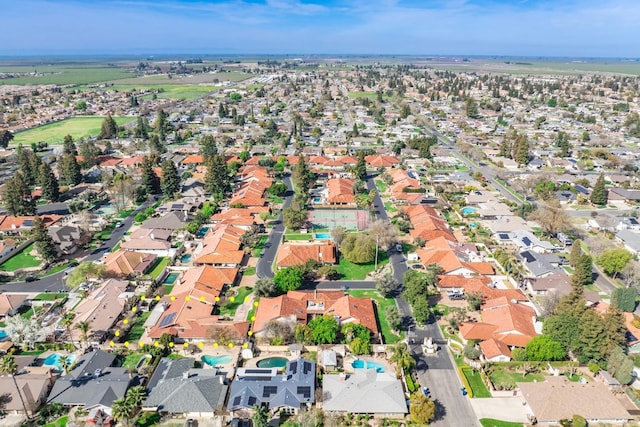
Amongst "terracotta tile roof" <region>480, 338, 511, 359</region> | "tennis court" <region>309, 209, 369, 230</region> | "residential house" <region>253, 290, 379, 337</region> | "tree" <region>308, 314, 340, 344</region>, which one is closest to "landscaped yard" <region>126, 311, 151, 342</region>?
"residential house" <region>253, 290, 379, 337</region>

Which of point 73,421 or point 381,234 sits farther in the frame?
point 381,234

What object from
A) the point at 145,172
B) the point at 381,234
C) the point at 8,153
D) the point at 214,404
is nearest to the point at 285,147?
the point at 145,172

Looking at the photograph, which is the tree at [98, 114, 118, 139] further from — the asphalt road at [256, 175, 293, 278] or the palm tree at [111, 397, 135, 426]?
the palm tree at [111, 397, 135, 426]

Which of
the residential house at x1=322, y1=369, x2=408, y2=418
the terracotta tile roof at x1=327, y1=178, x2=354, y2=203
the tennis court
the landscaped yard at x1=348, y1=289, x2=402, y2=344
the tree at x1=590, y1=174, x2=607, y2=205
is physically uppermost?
the tree at x1=590, y1=174, x2=607, y2=205

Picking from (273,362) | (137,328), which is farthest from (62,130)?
(273,362)

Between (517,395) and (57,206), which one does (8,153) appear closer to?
(57,206)

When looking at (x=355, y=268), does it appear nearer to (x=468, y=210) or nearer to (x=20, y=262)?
(x=468, y=210)

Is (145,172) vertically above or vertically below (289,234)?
above
